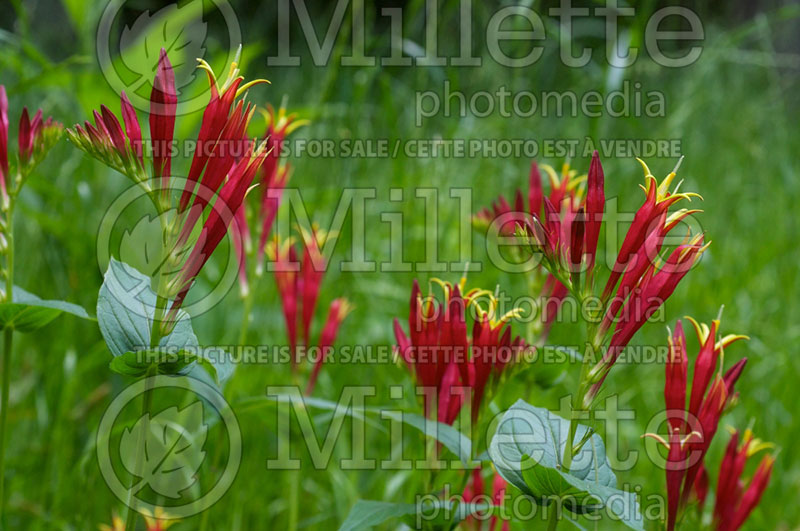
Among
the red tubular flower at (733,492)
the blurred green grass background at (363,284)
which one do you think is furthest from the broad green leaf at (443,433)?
the red tubular flower at (733,492)

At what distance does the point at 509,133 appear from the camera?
242cm

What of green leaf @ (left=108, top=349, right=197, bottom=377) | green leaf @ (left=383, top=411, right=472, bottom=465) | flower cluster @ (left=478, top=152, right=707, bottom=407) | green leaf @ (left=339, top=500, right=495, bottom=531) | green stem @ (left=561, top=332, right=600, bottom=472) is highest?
flower cluster @ (left=478, top=152, right=707, bottom=407)

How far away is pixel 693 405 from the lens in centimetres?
86

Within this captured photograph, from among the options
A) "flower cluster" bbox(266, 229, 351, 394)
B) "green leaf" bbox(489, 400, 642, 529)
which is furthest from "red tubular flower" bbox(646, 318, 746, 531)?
"flower cluster" bbox(266, 229, 351, 394)

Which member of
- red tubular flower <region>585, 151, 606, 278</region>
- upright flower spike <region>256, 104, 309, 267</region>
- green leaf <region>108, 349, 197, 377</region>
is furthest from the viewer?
upright flower spike <region>256, 104, 309, 267</region>

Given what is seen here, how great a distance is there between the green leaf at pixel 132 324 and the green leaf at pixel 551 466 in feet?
0.98

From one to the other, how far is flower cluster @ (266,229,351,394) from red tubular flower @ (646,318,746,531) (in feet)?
2.04

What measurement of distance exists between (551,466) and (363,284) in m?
1.35

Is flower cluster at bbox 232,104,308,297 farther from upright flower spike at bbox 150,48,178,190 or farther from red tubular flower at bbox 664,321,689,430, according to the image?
red tubular flower at bbox 664,321,689,430

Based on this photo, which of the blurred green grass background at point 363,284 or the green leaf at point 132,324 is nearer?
the green leaf at point 132,324

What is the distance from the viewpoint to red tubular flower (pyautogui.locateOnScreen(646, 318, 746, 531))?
0.85 meters

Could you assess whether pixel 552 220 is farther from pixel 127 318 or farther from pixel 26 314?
pixel 26 314

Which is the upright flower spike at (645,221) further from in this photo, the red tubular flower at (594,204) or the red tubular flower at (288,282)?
the red tubular flower at (288,282)

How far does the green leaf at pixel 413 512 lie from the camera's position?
2.67 ft
